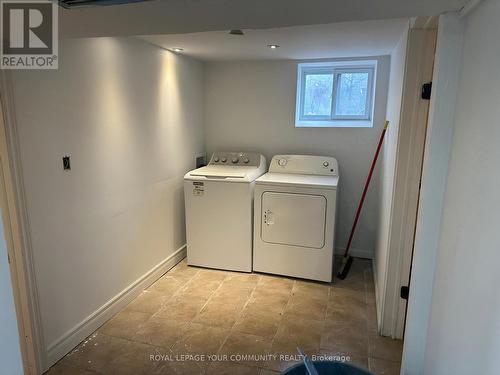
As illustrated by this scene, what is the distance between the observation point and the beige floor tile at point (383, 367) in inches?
76.1

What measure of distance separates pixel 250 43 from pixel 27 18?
1662 mm

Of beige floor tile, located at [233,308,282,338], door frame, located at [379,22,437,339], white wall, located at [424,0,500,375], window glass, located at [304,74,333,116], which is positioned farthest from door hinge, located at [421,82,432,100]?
beige floor tile, located at [233,308,282,338]

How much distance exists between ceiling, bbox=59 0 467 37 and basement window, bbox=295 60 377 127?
7.32 ft

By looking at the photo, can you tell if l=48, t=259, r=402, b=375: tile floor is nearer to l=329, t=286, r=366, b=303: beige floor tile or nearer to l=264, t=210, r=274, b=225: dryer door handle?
l=329, t=286, r=366, b=303: beige floor tile

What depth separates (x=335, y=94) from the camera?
11.4 feet

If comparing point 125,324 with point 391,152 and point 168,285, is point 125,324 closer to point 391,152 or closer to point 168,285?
point 168,285

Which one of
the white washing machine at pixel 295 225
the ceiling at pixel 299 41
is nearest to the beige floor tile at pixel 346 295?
Answer: the white washing machine at pixel 295 225

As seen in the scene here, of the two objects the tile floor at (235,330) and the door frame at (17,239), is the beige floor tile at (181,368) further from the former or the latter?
the door frame at (17,239)

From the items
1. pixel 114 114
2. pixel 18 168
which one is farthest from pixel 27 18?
pixel 114 114

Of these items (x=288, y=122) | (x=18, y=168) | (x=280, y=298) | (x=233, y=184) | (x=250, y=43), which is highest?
(x=250, y=43)

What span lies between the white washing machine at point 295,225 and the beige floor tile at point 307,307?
31 centimetres

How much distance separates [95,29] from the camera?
1438 mm

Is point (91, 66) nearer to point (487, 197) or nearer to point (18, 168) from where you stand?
point (18, 168)

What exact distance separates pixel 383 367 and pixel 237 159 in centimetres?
231
